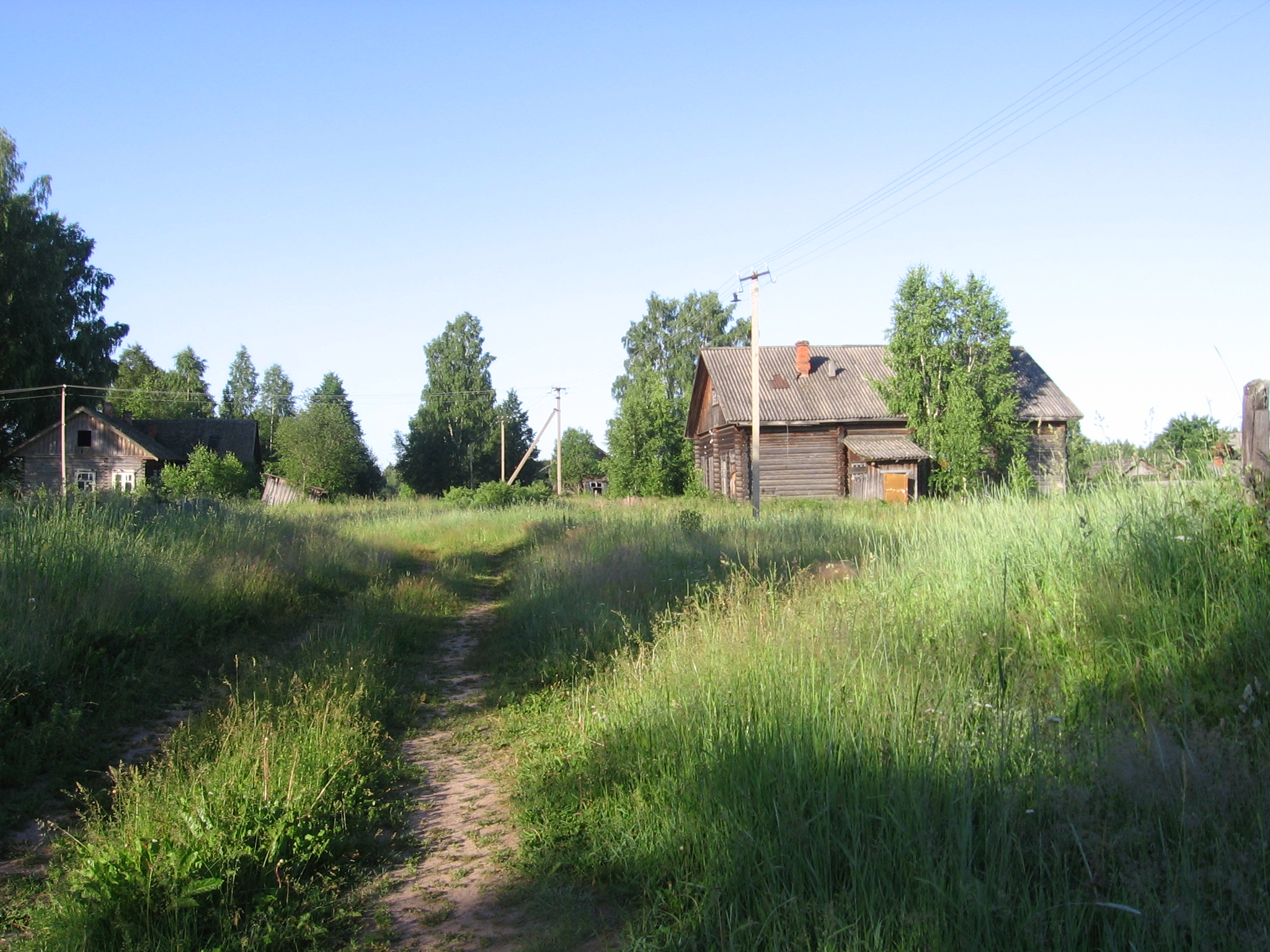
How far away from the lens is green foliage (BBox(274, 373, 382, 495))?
45219mm

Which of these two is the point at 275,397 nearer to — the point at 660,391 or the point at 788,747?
the point at 660,391

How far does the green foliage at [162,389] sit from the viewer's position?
62.3m

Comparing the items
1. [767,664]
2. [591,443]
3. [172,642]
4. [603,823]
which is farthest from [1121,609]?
[591,443]

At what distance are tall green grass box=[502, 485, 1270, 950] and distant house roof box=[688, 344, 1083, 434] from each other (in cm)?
2448

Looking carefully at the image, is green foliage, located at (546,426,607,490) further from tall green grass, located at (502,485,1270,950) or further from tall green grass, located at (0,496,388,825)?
tall green grass, located at (502,485,1270,950)

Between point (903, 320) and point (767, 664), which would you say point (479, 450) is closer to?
point (903, 320)

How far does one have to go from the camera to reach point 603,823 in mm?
4082

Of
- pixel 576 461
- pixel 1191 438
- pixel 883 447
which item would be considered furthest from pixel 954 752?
pixel 576 461

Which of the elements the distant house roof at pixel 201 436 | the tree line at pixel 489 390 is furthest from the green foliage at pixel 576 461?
the distant house roof at pixel 201 436

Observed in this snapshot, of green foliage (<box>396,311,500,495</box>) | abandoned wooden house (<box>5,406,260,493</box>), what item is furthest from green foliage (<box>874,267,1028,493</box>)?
green foliage (<box>396,311,500,495</box>)

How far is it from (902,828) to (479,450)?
56.9 metres

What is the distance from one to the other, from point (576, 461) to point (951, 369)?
4420 cm

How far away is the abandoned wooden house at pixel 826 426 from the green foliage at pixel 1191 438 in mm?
22842

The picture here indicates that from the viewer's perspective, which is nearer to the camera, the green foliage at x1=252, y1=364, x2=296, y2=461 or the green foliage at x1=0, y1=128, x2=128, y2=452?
the green foliage at x1=0, y1=128, x2=128, y2=452
